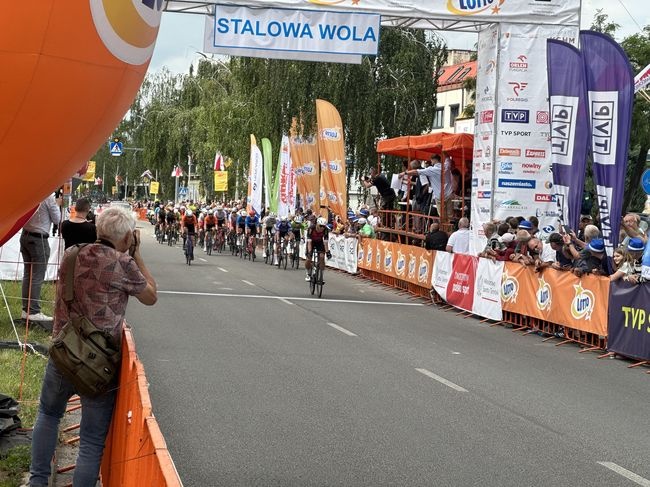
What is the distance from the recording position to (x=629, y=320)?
14477 mm

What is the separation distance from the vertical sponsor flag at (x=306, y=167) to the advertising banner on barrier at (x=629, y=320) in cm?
2234

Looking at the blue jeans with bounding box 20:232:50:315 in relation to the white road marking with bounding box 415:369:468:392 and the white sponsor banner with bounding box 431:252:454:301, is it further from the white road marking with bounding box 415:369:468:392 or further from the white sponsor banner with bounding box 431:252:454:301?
the white sponsor banner with bounding box 431:252:454:301

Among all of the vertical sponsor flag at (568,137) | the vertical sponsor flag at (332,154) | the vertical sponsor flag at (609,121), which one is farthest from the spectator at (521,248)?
the vertical sponsor flag at (332,154)

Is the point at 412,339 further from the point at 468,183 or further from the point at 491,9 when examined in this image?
the point at 468,183

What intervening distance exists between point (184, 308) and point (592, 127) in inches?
280

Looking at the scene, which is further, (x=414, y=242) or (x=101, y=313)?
(x=414, y=242)

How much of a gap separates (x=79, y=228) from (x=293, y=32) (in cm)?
978

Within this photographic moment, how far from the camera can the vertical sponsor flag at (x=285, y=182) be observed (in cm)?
3959

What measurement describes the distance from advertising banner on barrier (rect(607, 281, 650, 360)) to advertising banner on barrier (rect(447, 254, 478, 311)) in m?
5.47

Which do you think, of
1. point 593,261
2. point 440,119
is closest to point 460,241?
point 593,261

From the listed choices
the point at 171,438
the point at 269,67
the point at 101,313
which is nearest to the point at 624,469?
the point at 171,438

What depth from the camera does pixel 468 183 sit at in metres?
26.5

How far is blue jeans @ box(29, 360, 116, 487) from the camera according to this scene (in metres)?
5.93

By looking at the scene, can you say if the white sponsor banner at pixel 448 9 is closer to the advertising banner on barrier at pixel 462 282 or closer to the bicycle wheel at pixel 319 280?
the advertising banner on barrier at pixel 462 282
